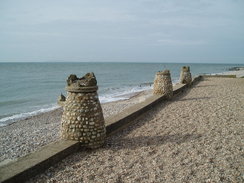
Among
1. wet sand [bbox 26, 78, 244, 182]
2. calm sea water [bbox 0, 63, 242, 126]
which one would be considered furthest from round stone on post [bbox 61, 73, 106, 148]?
calm sea water [bbox 0, 63, 242, 126]

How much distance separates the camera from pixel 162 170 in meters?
3.55

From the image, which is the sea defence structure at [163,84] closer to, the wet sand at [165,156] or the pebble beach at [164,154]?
the pebble beach at [164,154]

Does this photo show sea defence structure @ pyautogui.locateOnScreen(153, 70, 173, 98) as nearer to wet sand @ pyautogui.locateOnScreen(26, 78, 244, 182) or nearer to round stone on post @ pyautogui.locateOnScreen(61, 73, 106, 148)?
wet sand @ pyautogui.locateOnScreen(26, 78, 244, 182)

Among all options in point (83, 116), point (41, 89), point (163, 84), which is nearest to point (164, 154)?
point (83, 116)

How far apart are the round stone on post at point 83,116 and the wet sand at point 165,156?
292mm

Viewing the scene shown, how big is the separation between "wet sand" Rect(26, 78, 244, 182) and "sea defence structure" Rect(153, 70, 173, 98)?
358 centimetres

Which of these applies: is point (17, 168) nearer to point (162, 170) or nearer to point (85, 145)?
point (85, 145)

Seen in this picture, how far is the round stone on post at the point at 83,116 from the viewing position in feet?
14.0

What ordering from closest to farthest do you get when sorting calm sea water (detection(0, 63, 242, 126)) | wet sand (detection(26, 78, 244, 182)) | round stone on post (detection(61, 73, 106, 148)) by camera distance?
wet sand (detection(26, 78, 244, 182)) < round stone on post (detection(61, 73, 106, 148)) < calm sea water (detection(0, 63, 242, 126))

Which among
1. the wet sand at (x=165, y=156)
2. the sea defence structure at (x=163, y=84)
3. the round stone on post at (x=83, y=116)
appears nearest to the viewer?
the wet sand at (x=165, y=156)

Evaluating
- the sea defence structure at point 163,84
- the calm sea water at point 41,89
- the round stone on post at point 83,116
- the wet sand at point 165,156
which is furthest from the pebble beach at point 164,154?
the calm sea water at point 41,89

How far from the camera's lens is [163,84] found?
32.8 ft

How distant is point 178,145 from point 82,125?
1944 mm

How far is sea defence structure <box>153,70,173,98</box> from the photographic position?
32.5 feet
